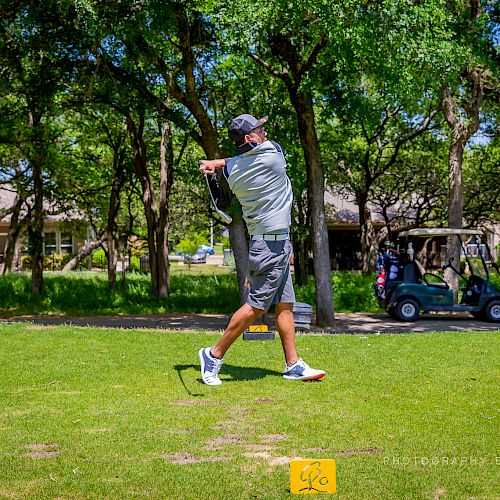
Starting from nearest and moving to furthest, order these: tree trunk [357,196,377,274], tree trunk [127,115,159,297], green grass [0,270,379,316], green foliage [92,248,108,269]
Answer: green grass [0,270,379,316], tree trunk [127,115,159,297], tree trunk [357,196,377,274], green foliage [92,248,108,269]

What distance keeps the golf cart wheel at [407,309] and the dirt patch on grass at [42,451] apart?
1401 centimetres

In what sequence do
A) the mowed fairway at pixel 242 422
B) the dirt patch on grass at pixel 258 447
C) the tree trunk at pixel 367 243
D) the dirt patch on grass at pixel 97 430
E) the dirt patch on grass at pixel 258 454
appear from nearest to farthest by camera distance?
the mowed fairway at pixel 242 422 → the dirt patch on grass at pixel 258 454 → the dirt patch on grass at pixel 258 447 → the dirt patch on grass at pixel 97 430 → the tree trunk at pixel 367 243

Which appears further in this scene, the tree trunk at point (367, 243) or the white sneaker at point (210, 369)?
the tree trunk at point (367, 243)

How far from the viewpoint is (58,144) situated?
25297 mm

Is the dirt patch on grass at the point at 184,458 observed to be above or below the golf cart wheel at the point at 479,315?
above

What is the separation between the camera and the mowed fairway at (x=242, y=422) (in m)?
4.11

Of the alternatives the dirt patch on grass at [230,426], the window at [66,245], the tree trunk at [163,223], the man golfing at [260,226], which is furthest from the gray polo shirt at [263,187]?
the window at [66,245]

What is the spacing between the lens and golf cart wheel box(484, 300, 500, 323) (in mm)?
18109

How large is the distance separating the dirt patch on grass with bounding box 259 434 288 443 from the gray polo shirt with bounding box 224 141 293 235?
7.32ft

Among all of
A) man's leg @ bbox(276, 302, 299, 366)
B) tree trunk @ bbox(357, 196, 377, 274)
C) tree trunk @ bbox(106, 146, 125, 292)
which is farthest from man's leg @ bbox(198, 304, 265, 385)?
tree trunk @ bbox(357, 196, 377, 274)

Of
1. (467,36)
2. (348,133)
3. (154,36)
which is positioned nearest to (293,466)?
(154,36)

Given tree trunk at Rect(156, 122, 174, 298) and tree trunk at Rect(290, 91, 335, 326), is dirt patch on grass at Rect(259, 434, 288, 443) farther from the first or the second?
tree trunk at Rect(156, 122, 174, 298)

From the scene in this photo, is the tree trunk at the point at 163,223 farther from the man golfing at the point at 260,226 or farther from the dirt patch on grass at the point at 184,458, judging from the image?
the dirt patch on grass at the point at 184,458

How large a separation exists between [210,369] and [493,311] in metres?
13.0
